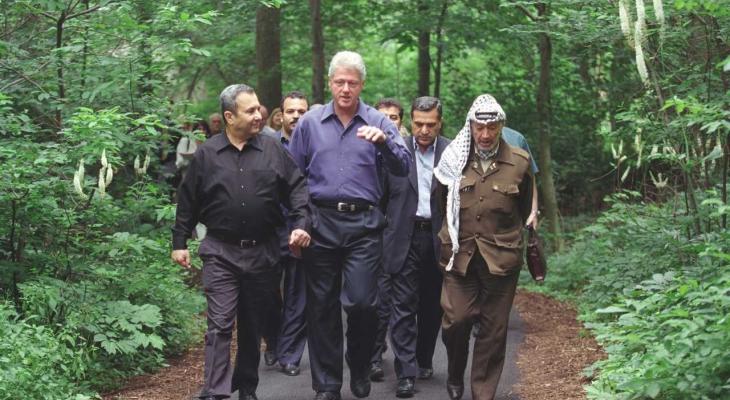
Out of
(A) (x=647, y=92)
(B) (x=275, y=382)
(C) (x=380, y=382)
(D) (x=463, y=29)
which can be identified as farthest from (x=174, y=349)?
(D) (x=463, y=29)

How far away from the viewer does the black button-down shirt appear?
7164 mm

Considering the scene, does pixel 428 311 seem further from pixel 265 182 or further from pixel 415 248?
pixel 265 182

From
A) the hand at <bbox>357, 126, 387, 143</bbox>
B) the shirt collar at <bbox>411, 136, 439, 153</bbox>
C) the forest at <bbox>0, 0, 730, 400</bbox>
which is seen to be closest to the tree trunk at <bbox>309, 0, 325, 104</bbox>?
the forest at <bbox>0, 0, 730, 400</bbox>

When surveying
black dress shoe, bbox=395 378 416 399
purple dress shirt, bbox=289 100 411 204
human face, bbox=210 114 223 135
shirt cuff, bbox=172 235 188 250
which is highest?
human face, bbox=210 114 223 135

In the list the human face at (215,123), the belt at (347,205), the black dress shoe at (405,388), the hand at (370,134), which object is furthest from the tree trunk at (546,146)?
the hand at (370,134)

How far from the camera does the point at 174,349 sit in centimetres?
991

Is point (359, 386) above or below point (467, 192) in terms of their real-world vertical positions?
below

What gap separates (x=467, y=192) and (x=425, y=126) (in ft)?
4.50

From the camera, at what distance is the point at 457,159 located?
738 cm

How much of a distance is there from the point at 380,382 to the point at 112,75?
145 inches

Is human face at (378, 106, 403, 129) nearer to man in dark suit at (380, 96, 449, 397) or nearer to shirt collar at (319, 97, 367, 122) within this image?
man in dark suit at (380, 96, 449, 397)

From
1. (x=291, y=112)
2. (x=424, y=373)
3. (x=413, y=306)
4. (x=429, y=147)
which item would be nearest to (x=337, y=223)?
(x=413, y=306)

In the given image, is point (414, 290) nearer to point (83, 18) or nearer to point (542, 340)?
point (542, 340)

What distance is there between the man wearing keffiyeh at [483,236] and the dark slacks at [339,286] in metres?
0.55
